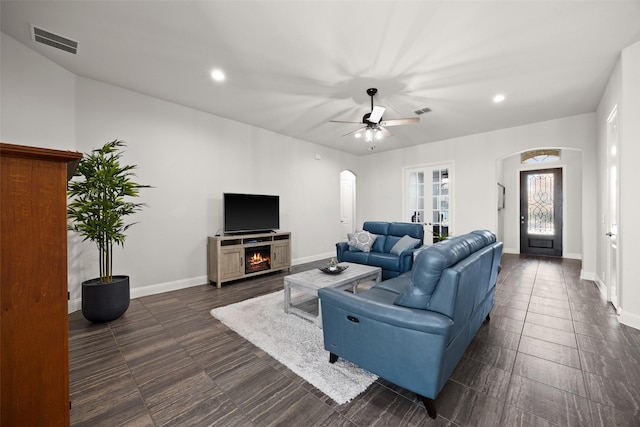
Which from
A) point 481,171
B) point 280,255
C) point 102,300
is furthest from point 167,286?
point 481,171

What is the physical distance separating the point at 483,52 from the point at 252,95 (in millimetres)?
2948

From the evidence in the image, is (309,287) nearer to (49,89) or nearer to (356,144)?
(49,89)

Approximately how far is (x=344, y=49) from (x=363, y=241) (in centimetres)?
314

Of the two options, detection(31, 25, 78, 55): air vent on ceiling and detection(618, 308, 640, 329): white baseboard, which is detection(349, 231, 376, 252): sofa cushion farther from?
detection(31, 25, 78, 55): air vent on ceiling

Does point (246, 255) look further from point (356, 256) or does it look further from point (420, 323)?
point (420, 323)

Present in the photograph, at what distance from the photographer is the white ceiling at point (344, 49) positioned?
2.20 m

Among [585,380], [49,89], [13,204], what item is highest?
[49,89]

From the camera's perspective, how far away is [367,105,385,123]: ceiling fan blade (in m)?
3.29

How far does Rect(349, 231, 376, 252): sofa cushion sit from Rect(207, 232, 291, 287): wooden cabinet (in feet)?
4.36

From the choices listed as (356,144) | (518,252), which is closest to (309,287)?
(356,144)

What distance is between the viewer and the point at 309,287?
111 inches

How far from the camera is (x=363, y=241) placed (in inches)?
189

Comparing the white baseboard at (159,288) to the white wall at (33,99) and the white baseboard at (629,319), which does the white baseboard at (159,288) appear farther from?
the white baseboard at (629,319)

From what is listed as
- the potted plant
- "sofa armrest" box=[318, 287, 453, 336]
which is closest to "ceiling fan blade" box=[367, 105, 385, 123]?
"sofa armrest" box=[318, 287, 453, 336]
